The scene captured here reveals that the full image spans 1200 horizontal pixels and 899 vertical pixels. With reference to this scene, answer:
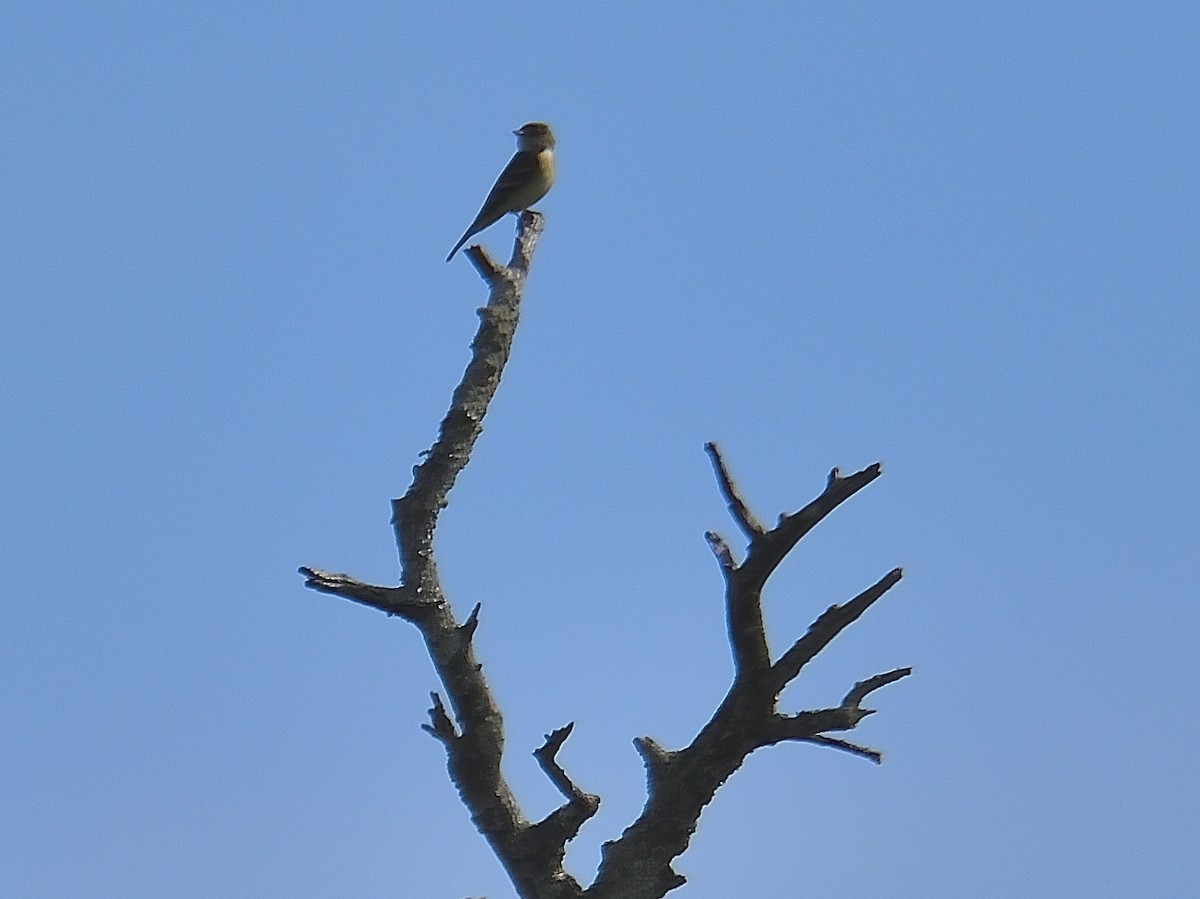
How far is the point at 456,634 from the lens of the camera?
9055 millimetres

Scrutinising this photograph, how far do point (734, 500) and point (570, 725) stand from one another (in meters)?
1.57

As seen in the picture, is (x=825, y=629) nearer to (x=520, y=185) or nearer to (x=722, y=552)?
(x=722, y=552)

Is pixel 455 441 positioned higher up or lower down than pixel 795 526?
higher up

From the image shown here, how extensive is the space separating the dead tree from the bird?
622 cm

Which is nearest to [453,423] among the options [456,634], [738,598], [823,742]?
[456,634]

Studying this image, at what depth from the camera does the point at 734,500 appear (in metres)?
8.37

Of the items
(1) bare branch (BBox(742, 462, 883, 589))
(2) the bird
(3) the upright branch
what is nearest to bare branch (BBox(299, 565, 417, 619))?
(3) the upright branch

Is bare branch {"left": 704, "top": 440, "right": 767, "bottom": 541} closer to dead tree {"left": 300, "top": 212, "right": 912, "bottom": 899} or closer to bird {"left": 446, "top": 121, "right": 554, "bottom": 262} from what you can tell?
dead tree {"left": 300, "top": 212, "right": 912, "bottom": 899}

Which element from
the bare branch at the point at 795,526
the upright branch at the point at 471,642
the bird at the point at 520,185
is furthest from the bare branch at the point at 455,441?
the bird at the point at 520,185

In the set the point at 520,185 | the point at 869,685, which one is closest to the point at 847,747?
the point at 869,685

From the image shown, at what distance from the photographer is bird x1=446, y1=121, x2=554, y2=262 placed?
15.9 meters

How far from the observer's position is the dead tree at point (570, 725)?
853 cm

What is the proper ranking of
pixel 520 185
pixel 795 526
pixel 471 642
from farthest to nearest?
pixel 520 185
pixel 471 642
pixel 795 526

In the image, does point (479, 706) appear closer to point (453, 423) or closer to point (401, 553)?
point (401, 553)
